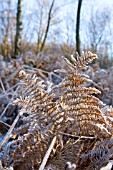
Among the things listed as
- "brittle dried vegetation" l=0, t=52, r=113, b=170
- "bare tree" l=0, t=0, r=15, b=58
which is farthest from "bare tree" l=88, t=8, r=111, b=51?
"brittle dried vegetation" l=0, t=52, r=113, b=170

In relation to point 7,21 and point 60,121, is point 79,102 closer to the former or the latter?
point 60,121

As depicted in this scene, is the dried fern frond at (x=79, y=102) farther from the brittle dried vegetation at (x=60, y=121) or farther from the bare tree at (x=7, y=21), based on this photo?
the bare tree at (x=7, y=21)

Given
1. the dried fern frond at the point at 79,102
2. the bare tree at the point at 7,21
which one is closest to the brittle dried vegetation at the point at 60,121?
the dried fern frond at the point at 79,102

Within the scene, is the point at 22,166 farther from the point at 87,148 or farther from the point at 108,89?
the point at 108,89

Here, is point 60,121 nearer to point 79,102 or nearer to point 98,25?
point 79,102

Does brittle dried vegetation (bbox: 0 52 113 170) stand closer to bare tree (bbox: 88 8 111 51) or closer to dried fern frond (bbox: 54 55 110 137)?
dried fern frond (bbox: 54 55 110 137)

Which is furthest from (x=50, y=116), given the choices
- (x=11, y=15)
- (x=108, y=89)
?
(x=11, y=15)

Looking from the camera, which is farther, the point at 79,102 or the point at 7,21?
the point at 7,21

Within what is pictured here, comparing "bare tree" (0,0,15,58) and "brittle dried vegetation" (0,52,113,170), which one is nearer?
"brittle dried vegetation" (0,52,113,170)

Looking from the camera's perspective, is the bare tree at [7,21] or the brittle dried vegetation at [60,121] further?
the bare tree at [7,21]

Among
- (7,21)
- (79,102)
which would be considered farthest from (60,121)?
(7,21)

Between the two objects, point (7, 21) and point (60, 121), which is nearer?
point (60, 121)
